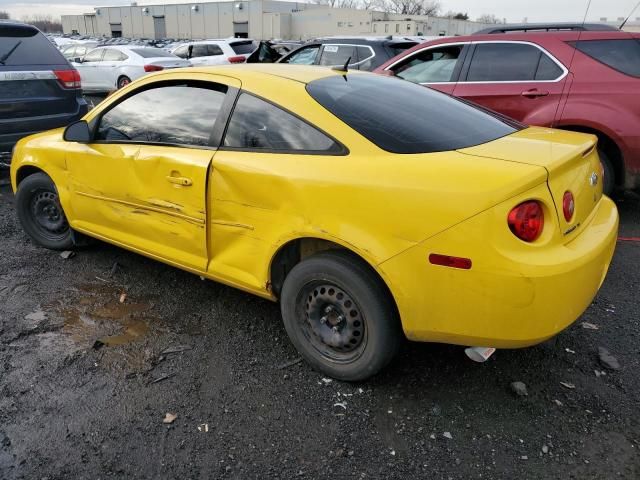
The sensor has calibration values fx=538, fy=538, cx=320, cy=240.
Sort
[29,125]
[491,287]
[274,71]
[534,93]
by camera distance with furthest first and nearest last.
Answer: [29,125], [534,93], [274,71], [491,287]

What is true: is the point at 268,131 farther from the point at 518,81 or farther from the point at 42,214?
the point at 518,81

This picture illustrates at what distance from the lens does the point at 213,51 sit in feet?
A: 63.4

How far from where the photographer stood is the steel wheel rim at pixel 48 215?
4352mm

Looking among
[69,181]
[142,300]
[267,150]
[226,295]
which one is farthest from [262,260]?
[69,181]

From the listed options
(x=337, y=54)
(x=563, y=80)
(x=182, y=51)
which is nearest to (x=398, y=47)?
(x=337, y=54)

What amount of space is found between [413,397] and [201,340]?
1.31 meters

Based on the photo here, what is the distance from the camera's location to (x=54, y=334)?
10.8ft

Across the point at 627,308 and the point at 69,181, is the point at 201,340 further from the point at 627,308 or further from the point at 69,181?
the point at 627,308

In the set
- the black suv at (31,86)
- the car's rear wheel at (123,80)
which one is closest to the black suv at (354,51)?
the black suv at (31,86)

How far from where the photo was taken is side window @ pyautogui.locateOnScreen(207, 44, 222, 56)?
754 inches

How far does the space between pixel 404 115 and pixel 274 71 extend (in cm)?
87

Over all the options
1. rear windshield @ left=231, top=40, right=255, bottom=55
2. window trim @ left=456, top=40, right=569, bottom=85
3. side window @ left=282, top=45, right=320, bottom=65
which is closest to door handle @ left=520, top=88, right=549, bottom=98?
window trim @ left=456, top=40, right=569, bottom=85

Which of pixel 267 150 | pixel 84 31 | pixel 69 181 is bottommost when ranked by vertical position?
pixel 84 31

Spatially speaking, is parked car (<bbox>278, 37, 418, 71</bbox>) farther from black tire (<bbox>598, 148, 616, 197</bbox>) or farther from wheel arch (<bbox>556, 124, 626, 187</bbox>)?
black tire (<bbox>598, 148, 616, 197</bbox>)
